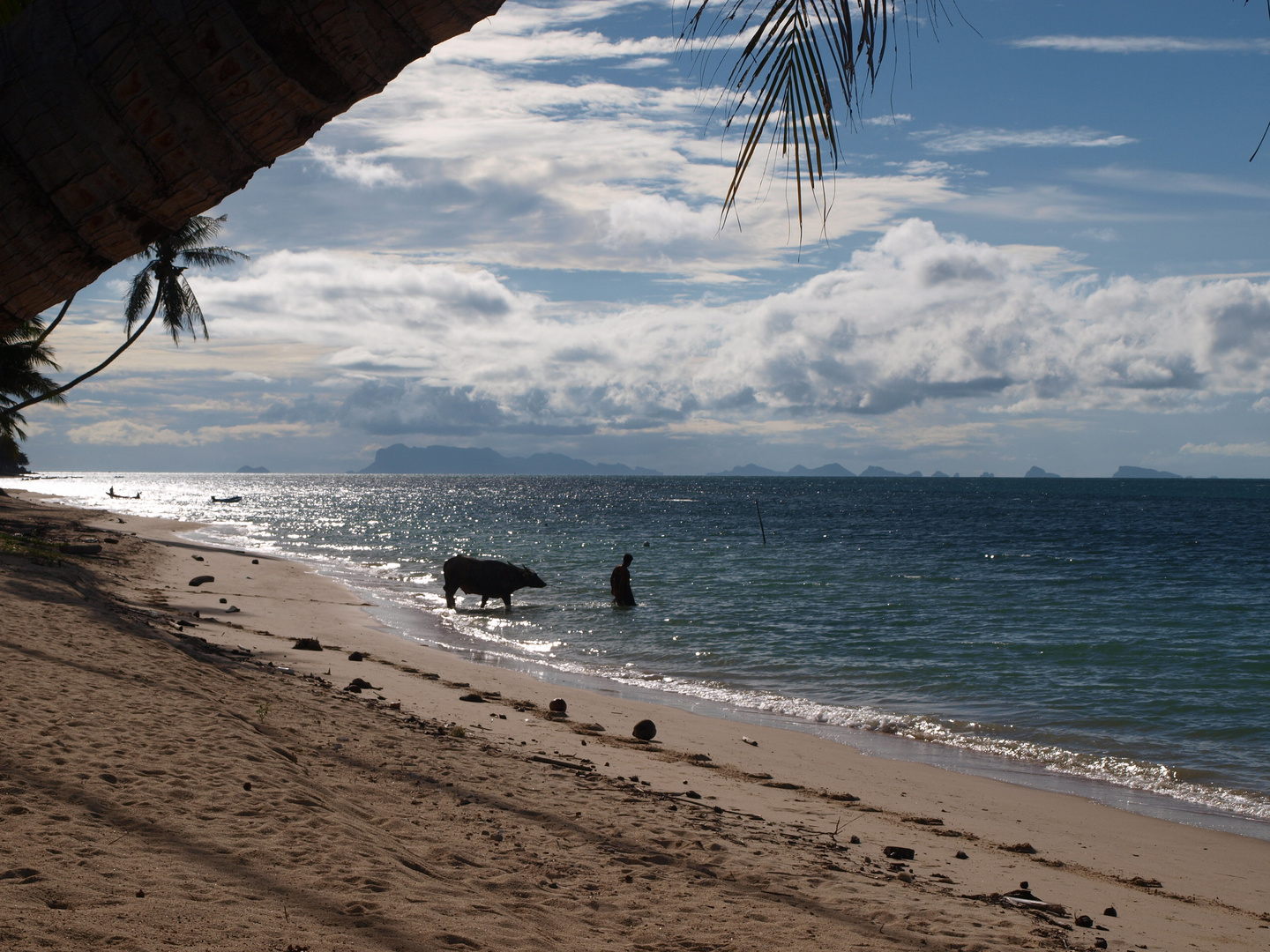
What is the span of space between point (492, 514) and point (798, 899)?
73.5 meters

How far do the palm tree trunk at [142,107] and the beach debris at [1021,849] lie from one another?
→ 730cm

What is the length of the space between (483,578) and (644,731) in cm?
1190

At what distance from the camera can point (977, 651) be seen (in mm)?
16438

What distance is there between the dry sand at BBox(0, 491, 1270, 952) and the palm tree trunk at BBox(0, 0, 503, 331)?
261 centimetres

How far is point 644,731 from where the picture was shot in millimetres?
9359

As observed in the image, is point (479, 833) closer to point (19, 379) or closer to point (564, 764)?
point (564, 764)

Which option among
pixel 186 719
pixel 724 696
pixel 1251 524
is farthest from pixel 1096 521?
pixel 186 719

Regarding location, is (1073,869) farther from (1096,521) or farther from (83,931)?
(1096,521)

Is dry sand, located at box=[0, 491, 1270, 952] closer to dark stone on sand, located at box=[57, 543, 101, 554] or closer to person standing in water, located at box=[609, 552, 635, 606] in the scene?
person standing in water, located at box=[609, 552, 635, 606]

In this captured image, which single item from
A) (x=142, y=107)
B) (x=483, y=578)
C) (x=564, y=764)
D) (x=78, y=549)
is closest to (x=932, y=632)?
(x=483, y=578)

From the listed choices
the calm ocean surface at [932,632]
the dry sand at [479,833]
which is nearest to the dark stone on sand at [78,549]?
the calm ocean surface at [932,632]

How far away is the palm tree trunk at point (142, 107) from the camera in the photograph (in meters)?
1.32

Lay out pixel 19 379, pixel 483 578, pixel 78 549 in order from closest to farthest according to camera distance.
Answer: pixel 78 549, pixel 483 578, pixel 19 379

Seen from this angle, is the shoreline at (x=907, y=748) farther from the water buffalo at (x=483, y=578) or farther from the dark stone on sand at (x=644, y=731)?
the water buffalo at (x=483, y=578)
